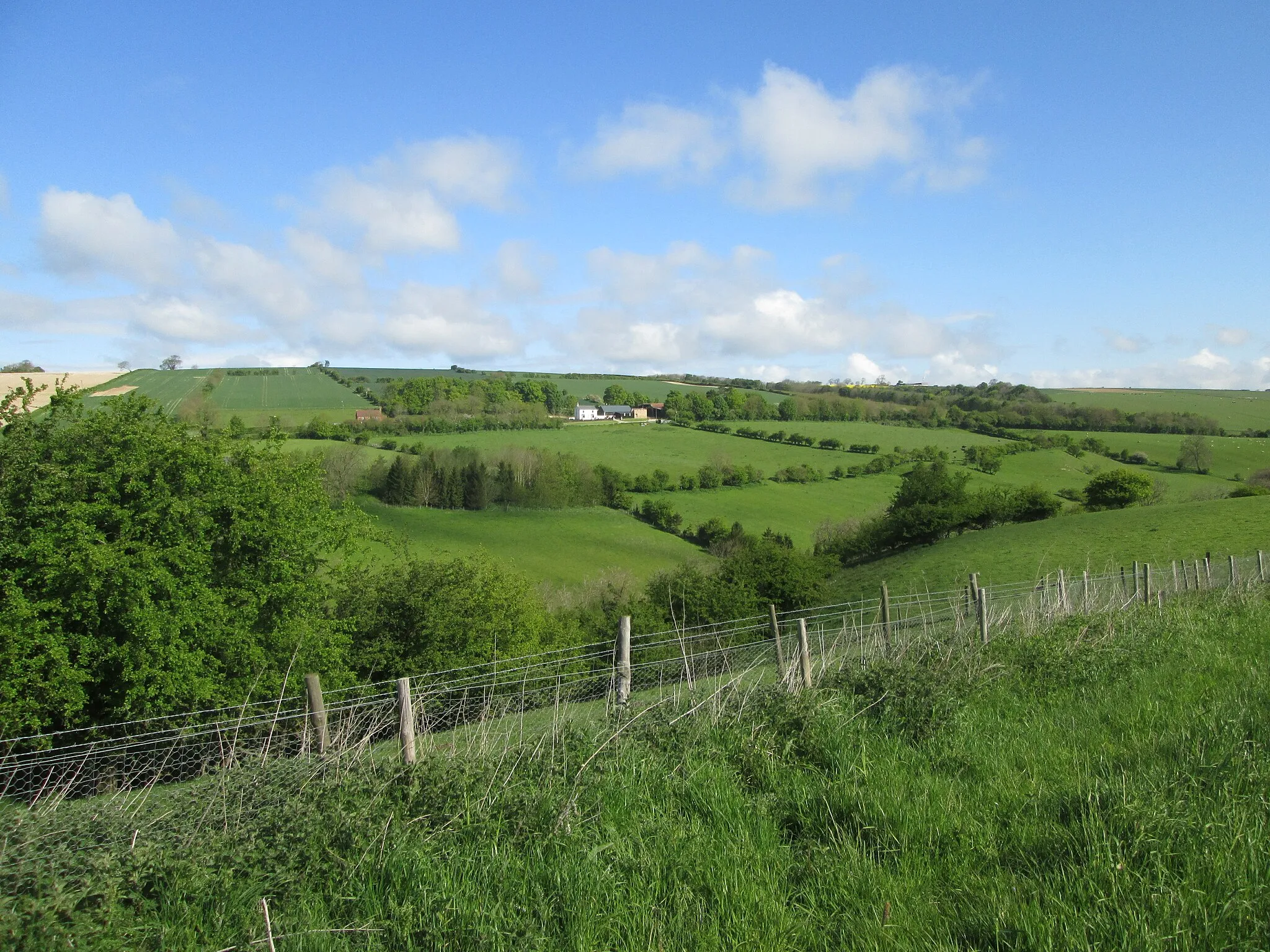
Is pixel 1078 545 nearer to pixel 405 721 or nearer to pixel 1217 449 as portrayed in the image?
pixel 405 721

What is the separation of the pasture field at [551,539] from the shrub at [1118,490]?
3668cm

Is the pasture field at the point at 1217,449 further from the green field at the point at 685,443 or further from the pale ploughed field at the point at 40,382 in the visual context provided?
the pale ploughed field at the point at 40,382

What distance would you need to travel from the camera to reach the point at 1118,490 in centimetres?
6594

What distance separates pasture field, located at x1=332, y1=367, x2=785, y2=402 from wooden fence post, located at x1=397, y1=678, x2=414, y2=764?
116 meters

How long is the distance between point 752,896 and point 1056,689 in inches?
193

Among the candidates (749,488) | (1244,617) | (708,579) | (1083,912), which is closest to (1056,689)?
(1083,912)

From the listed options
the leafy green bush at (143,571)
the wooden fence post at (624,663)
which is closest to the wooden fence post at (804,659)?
the wooden fence post at (624,663)

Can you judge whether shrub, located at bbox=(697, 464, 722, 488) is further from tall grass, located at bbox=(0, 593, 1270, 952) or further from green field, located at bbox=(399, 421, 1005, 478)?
tall grass, located at bbox=(0, 593, 1270, 952)

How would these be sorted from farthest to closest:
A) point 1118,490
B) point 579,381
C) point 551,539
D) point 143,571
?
point 579,381 → point 1118,490 → point 551,539 → point 143,571

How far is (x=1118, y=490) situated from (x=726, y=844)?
75326 mm

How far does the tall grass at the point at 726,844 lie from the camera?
10.7ft

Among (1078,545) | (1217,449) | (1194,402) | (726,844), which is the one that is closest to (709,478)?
(1078,545)

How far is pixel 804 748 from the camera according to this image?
217 inches

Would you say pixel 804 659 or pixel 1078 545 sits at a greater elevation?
pixel 804 659
